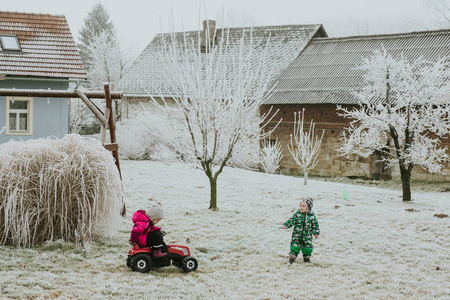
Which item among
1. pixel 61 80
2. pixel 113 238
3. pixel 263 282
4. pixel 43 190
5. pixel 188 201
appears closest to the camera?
pixel 263 282

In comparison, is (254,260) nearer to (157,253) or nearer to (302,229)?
(302,229)

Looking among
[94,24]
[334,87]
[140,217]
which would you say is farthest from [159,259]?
[94,24]

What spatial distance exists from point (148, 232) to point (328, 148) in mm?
20377

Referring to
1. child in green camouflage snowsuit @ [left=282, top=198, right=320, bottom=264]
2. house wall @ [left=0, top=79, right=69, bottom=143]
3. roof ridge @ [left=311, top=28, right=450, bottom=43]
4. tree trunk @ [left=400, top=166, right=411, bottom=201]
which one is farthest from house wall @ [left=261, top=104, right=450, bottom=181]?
child in green camouflage snowsuit @ [left=282, top=198, right=320, bottom=264]

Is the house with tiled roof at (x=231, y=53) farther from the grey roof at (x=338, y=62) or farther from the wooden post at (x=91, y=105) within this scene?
the wooden post at (x=91, y=105)

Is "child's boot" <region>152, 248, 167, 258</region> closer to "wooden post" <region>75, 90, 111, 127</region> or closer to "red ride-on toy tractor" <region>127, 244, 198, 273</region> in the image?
"red ride-on toy tractor" <region>127, 244, 198, 273</region>

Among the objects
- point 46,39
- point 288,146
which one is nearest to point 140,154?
point 46,39

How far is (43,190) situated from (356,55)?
23.2 m

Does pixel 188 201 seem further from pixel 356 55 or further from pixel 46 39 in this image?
pixel 356 55

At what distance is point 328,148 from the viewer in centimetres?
2581

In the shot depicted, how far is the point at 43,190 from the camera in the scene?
711cm

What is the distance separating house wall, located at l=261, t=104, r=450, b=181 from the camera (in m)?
24.8

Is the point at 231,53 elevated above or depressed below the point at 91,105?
above

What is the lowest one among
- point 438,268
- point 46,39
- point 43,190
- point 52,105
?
point 438,268
